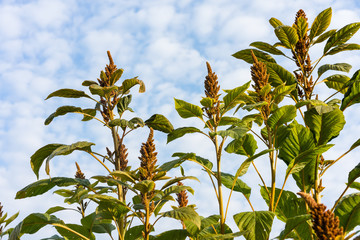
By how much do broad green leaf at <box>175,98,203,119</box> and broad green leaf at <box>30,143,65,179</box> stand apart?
1.16m

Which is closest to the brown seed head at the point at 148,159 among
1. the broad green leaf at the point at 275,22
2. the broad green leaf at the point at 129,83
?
the broad green leaf at the point at 129,83

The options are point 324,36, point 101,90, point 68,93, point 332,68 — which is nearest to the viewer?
point 101,90

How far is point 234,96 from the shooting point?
134 inches

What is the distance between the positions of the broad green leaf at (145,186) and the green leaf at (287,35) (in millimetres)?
2164

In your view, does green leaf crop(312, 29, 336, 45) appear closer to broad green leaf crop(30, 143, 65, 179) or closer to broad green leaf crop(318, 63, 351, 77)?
broad green leaf crop(318, 63, 351, 77)

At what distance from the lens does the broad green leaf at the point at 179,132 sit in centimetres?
349

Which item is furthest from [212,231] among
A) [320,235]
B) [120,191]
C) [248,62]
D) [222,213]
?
[320,235]

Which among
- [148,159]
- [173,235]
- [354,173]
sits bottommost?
[173,235]

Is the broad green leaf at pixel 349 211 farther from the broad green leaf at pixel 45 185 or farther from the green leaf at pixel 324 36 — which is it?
the broad green leaf at pixel 45 185

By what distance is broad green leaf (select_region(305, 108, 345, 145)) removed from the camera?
3.64 meters

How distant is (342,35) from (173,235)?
8.97 ft

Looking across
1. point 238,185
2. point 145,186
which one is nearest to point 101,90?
point 145,186

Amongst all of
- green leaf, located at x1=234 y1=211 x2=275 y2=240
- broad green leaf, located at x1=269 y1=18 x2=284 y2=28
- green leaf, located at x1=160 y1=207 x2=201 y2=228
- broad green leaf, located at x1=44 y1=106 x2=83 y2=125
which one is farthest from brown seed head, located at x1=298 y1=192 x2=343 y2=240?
broad green leaf, located at x1=269 y1=18 x2=284 y2=28

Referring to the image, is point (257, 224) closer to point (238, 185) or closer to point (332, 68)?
point (238, 185)
